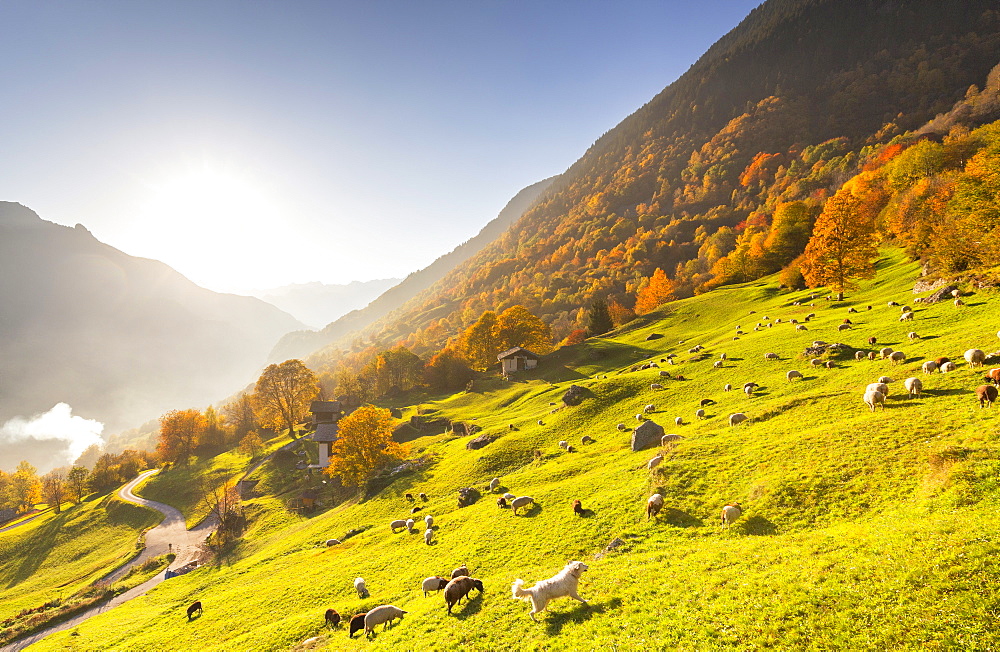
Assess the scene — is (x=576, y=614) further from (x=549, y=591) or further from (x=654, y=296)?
(x=654, y=296)

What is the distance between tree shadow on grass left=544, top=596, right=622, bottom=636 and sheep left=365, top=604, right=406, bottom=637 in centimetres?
867

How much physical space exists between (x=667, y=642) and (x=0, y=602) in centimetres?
8550

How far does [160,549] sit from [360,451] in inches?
1334

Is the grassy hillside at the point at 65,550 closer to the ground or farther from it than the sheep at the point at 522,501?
farther from it

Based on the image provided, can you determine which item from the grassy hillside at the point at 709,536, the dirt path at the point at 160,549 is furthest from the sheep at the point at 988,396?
the dirt path at the point at 160,549

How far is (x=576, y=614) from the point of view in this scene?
14.2m

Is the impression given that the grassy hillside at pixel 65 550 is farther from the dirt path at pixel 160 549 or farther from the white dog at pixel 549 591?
the white dog at pixel 549 591

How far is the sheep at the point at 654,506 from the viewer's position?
2138 cm

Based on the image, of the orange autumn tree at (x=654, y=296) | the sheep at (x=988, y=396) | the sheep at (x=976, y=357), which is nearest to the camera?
the sheep at (x=988, y=396)

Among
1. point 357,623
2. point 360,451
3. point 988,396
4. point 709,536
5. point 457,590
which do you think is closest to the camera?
point 457,590

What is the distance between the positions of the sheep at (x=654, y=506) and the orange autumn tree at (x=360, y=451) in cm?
4874

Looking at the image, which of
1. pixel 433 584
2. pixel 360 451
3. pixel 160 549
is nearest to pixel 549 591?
pixel 433 584

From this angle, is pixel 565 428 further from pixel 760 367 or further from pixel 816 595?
pixel 816 595

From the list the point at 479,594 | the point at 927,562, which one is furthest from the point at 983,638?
the point at 479,594
